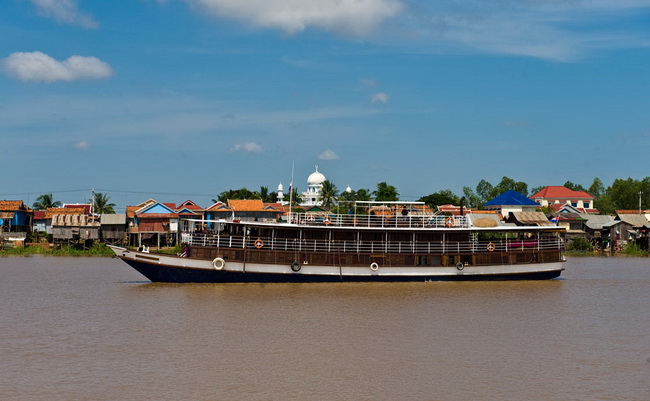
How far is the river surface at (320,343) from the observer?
17.2 metres

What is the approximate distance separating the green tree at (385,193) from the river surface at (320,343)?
5031cm

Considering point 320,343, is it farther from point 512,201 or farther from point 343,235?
point 512,201

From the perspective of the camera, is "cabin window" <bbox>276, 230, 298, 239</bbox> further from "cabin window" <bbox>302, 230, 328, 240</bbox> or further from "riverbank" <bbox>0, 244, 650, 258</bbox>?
"riverbank" <bbox>0, 244, 650, 258</bbox>

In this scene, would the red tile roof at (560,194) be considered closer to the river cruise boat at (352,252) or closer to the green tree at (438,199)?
the green tree at (438,199)

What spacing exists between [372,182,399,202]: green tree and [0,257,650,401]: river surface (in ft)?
165

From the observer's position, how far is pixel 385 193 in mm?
87812

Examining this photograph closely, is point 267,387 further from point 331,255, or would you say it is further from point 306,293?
point 331,255

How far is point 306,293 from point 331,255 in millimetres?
4551

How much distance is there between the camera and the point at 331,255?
125ft

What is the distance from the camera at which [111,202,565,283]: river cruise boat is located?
36.5 m

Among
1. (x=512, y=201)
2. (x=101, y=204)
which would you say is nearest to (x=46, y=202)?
(x=101, y=204)

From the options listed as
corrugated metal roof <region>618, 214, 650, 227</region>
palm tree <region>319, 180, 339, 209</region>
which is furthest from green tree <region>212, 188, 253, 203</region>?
corrugated metal roof <region>618, 214, 650, 227</region>

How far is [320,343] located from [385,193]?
2612 inches

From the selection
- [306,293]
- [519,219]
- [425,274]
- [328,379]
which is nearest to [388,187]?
[519,219]
